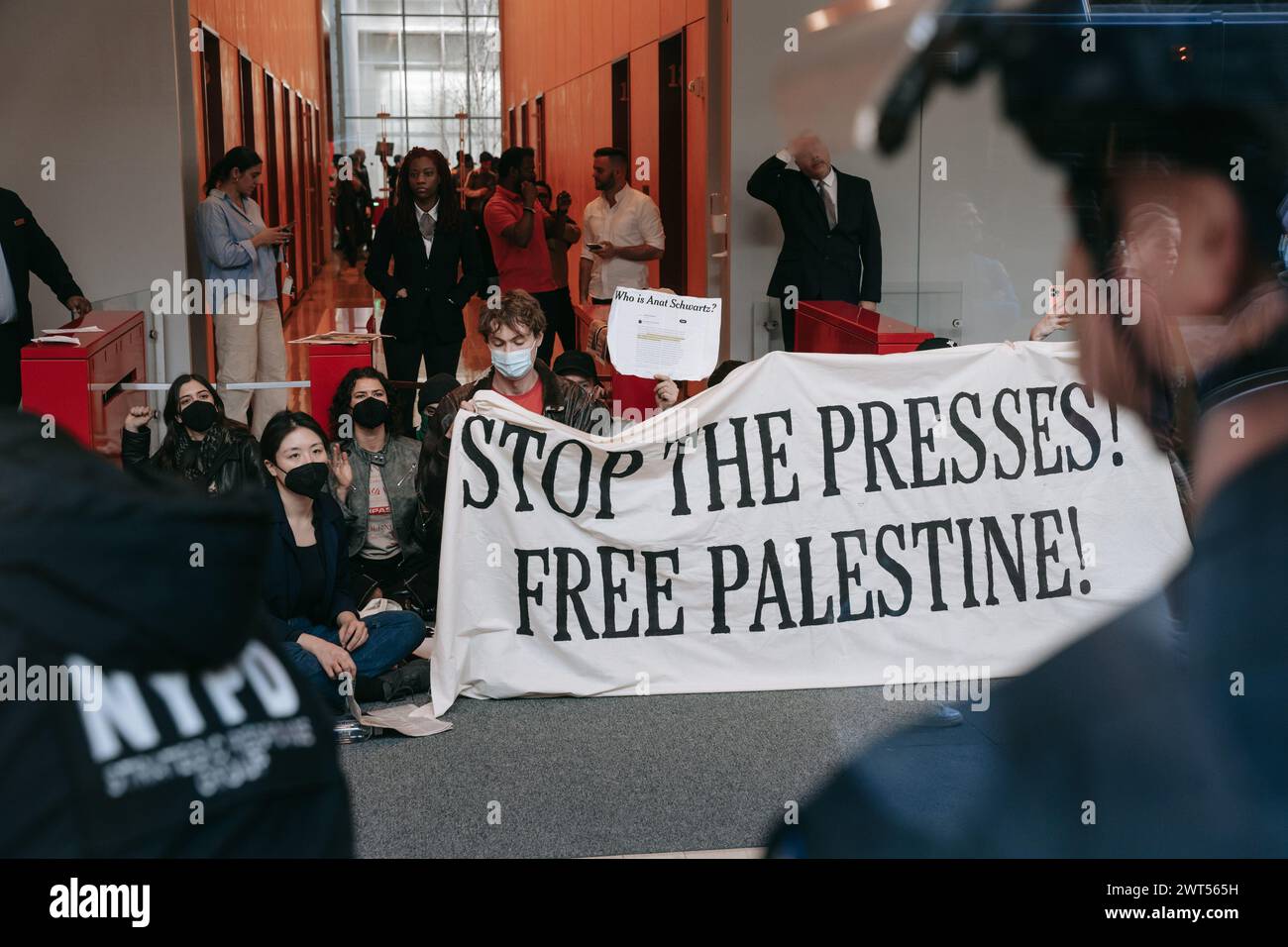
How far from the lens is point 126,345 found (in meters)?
7.77

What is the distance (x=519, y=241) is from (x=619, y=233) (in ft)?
2.99

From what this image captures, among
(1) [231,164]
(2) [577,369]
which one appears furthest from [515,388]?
(1) [231,164]

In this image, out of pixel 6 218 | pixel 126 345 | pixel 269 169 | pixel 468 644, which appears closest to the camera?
pixel 468 644

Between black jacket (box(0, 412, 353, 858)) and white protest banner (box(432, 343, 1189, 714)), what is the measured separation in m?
4.38

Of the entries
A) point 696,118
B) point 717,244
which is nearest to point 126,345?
point 717,244

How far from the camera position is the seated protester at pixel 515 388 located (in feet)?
19.0

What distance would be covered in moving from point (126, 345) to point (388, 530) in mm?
2642

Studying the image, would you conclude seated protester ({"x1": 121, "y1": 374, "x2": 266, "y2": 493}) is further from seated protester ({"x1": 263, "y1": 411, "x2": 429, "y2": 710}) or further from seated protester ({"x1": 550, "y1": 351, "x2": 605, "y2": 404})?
seated protester ({"x1": 550, "y1": 351, "x2": 605, "y2": 404})

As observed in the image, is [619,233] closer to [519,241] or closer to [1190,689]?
[519,241]

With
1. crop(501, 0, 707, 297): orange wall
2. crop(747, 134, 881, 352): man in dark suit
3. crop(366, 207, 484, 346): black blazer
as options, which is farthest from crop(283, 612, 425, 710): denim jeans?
crop(501, 0, 707, 297): orange wall

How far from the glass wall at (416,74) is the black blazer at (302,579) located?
29.5m

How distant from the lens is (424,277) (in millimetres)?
8750

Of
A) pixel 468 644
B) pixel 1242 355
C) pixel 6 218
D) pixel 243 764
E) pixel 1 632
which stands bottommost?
pixel 468 644
